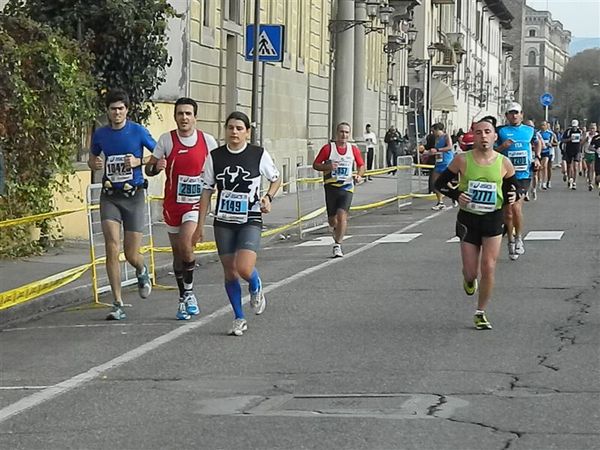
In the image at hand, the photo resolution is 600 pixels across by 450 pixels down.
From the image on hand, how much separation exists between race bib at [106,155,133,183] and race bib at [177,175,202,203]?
19.2 inches

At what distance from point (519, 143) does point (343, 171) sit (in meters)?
2.22

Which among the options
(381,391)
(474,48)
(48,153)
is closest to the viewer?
(381,391)

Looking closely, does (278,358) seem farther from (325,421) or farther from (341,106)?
(341,106)

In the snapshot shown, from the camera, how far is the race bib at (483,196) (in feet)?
38.7

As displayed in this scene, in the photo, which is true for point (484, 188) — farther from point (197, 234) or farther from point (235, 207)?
point (197, 234)

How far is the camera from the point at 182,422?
26.0 ft

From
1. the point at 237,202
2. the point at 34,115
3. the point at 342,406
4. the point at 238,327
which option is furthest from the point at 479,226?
the point at 34,115

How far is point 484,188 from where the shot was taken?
11.8 metres

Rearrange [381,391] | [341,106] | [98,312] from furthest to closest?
[341,106] → [98,312] → [381,391]

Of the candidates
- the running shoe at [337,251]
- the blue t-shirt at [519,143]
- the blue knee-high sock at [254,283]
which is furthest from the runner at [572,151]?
the blue knee-high sock at [254,283]

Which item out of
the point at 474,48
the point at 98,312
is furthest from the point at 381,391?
the point at 474,48

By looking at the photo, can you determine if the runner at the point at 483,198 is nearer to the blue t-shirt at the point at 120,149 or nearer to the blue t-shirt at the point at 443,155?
the blue t-shirt at the point at 120,149

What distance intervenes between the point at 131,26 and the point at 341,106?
933 inches

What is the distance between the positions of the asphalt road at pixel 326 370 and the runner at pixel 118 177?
0.62 meters
